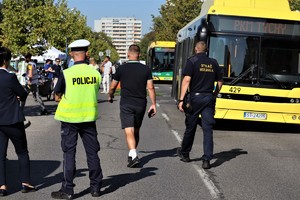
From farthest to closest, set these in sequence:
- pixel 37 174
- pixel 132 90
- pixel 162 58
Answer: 1. pixel 162 58
2. pixel 132 90
3. pixel 37 174

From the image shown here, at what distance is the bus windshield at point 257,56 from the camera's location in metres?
12.5

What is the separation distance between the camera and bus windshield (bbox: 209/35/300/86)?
1255 cm

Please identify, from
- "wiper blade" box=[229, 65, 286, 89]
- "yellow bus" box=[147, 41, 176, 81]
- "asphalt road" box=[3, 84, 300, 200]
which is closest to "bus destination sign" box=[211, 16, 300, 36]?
"wiper blade" box=[229, 65, 286, 89]

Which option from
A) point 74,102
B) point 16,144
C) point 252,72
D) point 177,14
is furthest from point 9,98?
point 177,14

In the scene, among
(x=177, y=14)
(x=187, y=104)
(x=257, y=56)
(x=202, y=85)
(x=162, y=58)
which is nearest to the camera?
(x=202, y=85)

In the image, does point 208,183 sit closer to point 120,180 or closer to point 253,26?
point 120,180

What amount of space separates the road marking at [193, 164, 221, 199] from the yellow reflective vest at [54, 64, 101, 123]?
1780 millimetres

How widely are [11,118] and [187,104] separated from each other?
3238 millimetres

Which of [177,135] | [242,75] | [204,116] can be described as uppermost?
[242,75]

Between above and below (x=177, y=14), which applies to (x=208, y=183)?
below

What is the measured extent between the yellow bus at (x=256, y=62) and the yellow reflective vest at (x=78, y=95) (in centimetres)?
677

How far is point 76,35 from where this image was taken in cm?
6059

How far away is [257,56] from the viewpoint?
12.6 meters

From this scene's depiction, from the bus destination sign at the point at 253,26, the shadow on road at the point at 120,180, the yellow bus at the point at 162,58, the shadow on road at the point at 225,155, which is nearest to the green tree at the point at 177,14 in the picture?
the yellow bus at the point at 162,58
